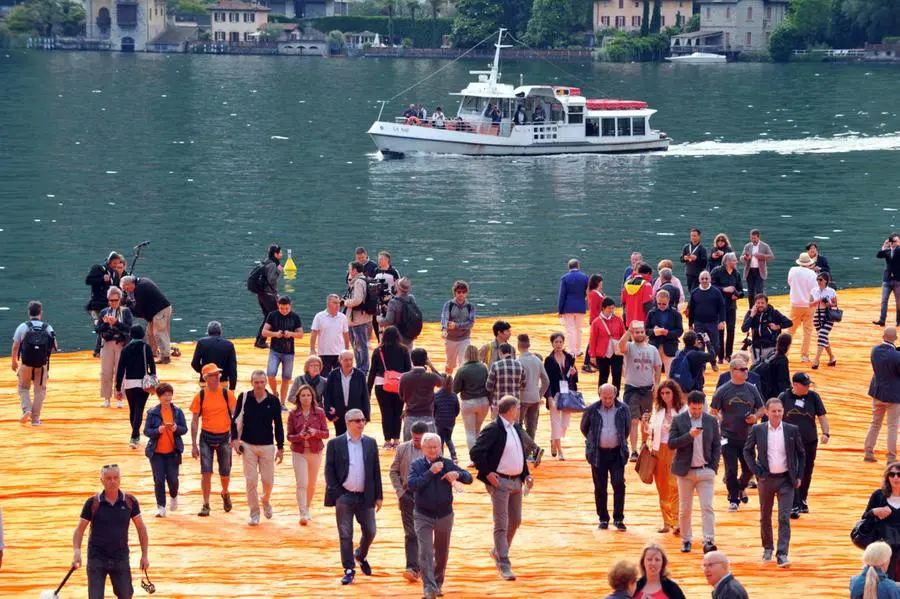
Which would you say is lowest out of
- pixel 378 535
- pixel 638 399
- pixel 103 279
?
pixel 378 535

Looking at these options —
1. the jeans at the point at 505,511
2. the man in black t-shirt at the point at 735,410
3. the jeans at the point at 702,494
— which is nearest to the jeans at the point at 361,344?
the man in black t-shirt at the point at 735,410

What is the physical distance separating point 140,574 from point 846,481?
8849 mm

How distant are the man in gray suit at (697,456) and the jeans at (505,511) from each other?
164cm

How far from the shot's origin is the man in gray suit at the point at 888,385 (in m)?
19.4

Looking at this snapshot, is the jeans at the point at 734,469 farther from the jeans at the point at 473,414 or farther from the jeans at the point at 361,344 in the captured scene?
the jeans at the point at 361,344

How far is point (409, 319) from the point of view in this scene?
21.4 metres

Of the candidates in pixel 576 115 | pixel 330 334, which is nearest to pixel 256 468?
pixel 330 334

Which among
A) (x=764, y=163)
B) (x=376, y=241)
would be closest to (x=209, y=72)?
(x=764, y=163)

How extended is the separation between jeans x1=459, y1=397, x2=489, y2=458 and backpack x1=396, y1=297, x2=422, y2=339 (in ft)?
8.37

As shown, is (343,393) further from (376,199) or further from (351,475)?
(376,199)

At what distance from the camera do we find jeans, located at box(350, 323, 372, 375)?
22.8 metres

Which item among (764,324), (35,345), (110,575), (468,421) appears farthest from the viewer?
(764,324)

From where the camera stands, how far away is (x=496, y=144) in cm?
8400

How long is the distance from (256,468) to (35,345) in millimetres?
5094
